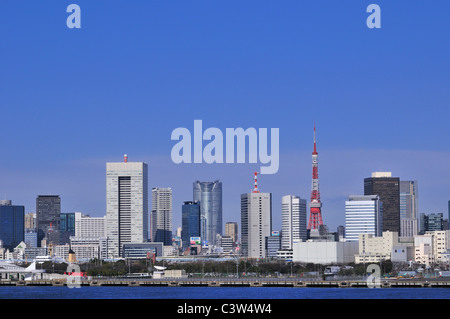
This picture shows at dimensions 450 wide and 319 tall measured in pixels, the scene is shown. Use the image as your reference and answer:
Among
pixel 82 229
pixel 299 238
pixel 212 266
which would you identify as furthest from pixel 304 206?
pixel 212 266

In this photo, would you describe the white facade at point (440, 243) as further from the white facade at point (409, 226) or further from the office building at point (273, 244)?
the office building at point (273, 244)

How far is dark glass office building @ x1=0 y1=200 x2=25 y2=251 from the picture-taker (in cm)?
18475

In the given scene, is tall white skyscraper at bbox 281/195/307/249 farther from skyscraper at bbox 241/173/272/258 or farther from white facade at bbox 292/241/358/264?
white facade at bbox 292/241/358/264

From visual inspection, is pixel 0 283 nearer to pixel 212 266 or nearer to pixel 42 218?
pixel 212 266

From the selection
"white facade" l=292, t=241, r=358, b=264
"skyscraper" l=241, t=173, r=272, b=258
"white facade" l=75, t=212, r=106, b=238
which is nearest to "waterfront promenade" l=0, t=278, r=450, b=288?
"white facade" l=292, t=241, r=358, b=264

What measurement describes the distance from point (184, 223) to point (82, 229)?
21.5 m

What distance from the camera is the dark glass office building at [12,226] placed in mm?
184750

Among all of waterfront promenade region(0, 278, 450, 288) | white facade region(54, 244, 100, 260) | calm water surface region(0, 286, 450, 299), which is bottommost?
white facade region(54, 244, 100, 260)

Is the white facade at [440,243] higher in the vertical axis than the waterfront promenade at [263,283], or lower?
higher

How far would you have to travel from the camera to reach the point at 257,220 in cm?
16900

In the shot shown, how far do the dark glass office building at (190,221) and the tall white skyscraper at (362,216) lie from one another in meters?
38.9

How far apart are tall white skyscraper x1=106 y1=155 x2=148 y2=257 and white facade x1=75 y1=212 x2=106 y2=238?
53.5 feet

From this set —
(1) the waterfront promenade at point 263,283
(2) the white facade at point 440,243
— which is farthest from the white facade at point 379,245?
(1) the waterfront promenade at point 263,283
